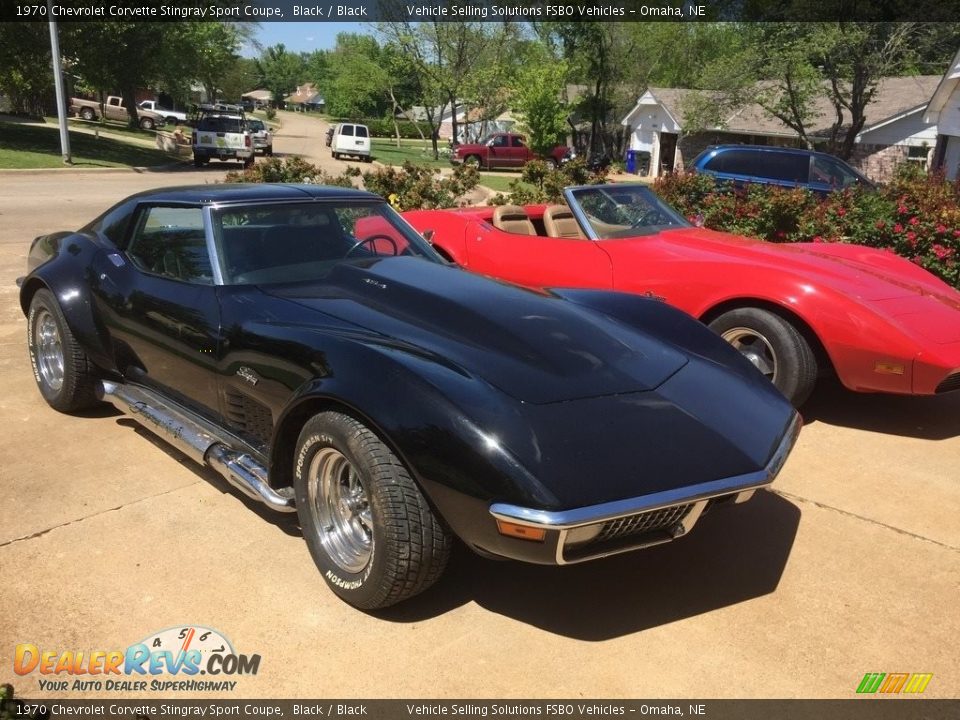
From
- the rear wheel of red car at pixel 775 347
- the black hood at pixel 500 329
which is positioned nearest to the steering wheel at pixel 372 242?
the black hood at pixel 500 329

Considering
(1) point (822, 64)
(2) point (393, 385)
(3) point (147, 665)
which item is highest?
(1) point (822, 64)

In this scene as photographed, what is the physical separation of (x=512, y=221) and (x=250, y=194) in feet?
9.35

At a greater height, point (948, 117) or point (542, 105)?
point (542, 105)

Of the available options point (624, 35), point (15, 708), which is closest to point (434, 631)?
point (15, 708)

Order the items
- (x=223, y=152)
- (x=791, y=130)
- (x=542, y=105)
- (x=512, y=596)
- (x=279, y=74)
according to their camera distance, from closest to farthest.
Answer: (x=512, y=596) < (x=223, y=152) < (x=791, y=130) < (x=542, y=105) < (x=279, y=74)

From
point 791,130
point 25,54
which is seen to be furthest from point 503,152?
point 25,54

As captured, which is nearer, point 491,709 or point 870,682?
point 491,709

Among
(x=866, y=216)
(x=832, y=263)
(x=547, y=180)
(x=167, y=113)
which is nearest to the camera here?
(x=832, y=263)

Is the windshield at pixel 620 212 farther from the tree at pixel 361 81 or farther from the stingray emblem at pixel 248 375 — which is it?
the tree at pixel 361 81

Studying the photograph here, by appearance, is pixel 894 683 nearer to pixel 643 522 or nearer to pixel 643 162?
pixel 643 522

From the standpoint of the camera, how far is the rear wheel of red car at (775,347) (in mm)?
4957

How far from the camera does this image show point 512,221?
21.7 ft

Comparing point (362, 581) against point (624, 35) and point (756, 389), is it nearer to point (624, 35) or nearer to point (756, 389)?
point (756, 389)

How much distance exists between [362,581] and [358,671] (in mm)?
317
